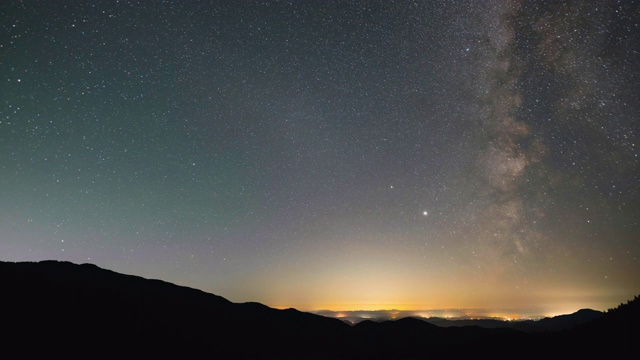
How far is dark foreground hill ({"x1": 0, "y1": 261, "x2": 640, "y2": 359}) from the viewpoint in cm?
3312

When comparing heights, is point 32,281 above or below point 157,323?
above

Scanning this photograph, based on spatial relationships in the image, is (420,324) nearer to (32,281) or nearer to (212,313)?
(212,313)

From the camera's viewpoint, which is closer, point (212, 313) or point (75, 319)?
point (75, 319)

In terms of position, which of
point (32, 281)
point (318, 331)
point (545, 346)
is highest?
point (32, 281)

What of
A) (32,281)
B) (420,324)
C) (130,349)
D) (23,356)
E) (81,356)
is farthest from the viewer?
(420,324)

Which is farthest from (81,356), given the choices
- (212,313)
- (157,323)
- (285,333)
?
(285,333)

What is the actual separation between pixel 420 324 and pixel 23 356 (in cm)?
8132

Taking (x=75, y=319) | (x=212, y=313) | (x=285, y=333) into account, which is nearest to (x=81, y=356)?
(x=75, y=319)

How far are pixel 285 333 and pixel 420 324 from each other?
40.5 metres

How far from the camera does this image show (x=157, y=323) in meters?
49.5

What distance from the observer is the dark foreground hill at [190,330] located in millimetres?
33125

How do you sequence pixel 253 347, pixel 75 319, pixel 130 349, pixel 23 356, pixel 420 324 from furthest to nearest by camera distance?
pixel 420 324
pixel 253 347
pixel 75 319
pixel 130 349
pixel 23 356

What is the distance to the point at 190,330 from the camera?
50969mm

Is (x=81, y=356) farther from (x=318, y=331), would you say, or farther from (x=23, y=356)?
(x=318, y=331)
